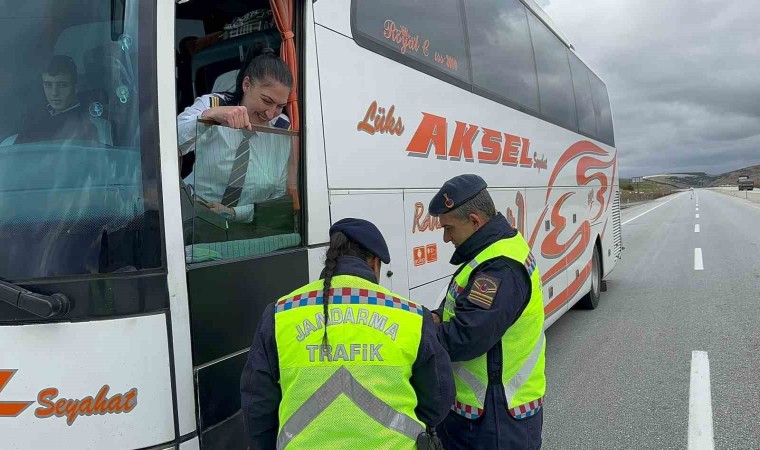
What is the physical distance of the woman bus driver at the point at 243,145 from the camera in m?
2.10

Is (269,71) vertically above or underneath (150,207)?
above

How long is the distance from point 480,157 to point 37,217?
3.21m

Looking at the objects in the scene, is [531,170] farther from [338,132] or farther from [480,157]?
[338,132]

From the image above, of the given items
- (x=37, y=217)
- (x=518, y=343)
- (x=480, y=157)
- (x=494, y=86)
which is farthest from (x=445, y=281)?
(x=37, y=217)

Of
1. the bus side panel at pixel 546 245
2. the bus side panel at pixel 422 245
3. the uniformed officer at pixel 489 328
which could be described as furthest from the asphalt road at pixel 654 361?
the uniformed officer at pixel 489 328

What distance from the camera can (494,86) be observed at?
458cm

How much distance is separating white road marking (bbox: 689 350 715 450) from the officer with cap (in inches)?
127

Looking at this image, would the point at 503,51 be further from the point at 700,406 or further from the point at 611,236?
the point at 611,236

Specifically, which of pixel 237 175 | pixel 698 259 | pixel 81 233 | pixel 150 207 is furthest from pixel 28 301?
pixel 698 259

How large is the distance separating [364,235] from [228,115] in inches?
32.2

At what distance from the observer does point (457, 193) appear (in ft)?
7.43

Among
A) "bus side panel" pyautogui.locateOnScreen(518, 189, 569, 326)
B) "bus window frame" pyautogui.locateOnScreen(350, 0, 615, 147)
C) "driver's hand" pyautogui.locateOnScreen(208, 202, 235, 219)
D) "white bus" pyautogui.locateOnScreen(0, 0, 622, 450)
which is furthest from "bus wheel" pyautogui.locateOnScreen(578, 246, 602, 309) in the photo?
"driver's hand" pyautogui.locateOnScreen(208, 202, 235, 219)

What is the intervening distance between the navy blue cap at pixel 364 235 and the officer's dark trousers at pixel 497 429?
879mm

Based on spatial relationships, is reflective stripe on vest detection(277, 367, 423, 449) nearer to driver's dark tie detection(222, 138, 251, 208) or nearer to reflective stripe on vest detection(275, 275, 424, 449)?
reflective stripe on vest detection(275, 275, 424, 449)
